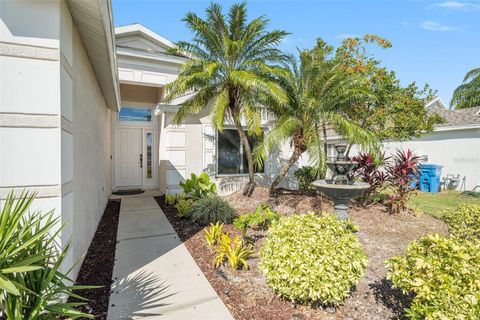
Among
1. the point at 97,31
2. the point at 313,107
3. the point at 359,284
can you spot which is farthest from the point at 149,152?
the point at 359,284

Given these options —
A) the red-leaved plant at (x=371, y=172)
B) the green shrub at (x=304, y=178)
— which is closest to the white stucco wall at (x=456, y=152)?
the green shrub at (x=304, y=178)

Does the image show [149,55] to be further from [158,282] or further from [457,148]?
[457,148]

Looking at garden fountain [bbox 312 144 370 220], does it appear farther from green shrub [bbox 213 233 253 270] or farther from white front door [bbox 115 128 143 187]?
white front door [bbox 115 128 143 187]

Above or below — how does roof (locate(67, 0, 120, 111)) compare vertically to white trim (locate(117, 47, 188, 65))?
below

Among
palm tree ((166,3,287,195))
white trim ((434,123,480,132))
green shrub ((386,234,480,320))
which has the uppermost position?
palm tree ((166,3,287,195))

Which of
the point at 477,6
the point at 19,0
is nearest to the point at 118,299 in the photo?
the point at 19,0

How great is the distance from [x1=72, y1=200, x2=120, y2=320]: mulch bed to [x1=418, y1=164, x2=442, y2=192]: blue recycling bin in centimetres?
1363

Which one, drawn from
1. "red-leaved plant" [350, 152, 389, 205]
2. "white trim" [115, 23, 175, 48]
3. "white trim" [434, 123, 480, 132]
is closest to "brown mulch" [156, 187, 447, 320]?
"red-leaved plant" [350, 152, 389, 205]

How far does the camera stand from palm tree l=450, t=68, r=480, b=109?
22.1 metres

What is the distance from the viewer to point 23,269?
68.9 inches

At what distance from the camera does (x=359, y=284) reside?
3.40m

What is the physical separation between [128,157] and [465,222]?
36.6ft

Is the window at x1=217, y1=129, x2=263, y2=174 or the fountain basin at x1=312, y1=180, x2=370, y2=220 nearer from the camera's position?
the fountain basin at x1=312, y1=180, x2=370, y2=220

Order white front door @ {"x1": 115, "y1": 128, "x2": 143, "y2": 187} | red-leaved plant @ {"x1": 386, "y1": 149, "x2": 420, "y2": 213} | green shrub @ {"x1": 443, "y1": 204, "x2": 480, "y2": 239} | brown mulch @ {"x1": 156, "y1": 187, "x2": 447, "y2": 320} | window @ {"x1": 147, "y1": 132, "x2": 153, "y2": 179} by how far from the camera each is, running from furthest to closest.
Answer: window @ {"x1": 147, "y1": 132, "x2": 153, "y2": 179} → white front door @ {"x1": 115, "y1": 128, "x2": 143, "y2": 187} → red-leaved plant @ {"x1": 386, "y1": 149, "x2": 420, "y2": 213} → green shrub @ {"x1": 443, "y1": 204, "x2": 480, "y2": 239} → brown mulch @ {"x1": 156, "y1": 187, "x2": 447, "y2": 320}
